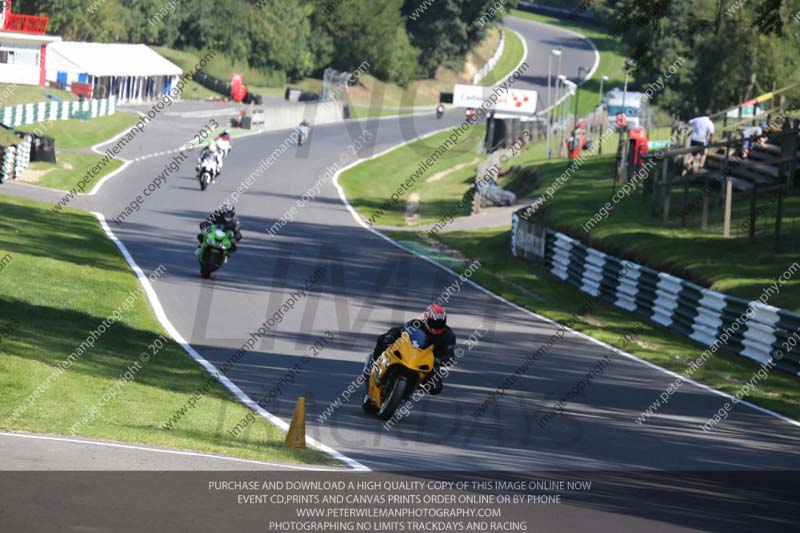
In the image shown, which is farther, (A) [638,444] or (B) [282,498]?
(A) [638,444]

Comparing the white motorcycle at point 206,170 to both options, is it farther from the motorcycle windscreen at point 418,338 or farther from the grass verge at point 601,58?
the grass verge at point 601,58

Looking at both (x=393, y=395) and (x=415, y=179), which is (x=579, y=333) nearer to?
(x=393, y=395)

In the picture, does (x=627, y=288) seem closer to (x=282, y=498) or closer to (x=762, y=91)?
(x=282, y=498)

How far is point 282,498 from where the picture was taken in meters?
10.1

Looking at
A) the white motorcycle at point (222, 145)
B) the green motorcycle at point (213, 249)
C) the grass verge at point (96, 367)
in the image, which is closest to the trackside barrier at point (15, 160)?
the white motorcycle at point (222, 145)

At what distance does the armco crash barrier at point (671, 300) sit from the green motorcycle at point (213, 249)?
8.78 meters

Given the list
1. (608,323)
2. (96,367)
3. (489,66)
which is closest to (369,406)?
(96,367)

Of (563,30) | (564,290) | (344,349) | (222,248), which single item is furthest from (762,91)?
(563,30)

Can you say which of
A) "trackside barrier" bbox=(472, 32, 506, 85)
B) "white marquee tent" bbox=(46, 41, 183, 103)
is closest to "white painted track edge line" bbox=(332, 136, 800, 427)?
"white marquee tent" bbox=(46, 41, 183, 103)

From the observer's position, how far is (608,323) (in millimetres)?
25594

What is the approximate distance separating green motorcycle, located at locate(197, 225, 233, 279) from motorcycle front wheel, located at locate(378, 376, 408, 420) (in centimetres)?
1159

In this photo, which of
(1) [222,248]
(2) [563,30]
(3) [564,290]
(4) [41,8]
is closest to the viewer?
(1) [222,248]

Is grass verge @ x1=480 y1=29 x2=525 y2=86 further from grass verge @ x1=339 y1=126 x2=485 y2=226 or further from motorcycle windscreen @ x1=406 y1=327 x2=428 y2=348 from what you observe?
motorcycle windscreen @ x1=406 y1=327 x2=428 y2=348

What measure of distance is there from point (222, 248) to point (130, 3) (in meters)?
74.4
